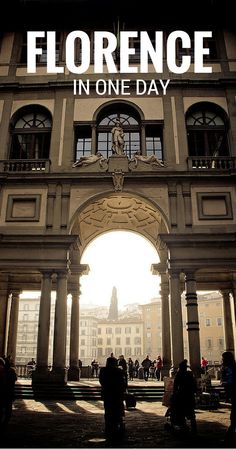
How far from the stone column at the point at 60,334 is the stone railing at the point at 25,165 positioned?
5.25 meters

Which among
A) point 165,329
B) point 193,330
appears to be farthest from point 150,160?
point 165,329

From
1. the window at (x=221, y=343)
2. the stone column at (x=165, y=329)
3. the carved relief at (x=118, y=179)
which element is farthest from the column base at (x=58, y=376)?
the window at (x=221, y=343)

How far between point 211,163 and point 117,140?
4611 mm

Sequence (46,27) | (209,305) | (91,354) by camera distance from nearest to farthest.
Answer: (46,27)
(209,305)
(91,354)

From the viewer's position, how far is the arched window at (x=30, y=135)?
2028cm

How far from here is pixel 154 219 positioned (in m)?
22.6

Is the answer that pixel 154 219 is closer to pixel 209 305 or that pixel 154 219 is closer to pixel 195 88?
pixel 195 88

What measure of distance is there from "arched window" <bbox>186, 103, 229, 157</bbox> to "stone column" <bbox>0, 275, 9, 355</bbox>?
12.4 metres

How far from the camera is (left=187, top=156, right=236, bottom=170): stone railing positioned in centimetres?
1883

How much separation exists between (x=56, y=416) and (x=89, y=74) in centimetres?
1654

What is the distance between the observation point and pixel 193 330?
16.3 metres

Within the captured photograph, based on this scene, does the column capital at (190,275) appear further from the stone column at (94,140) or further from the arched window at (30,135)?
the arched window at (30,135)

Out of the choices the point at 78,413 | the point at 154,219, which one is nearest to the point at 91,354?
the point at 154,219

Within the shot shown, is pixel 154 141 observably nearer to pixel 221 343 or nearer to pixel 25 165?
pixel 25 165
